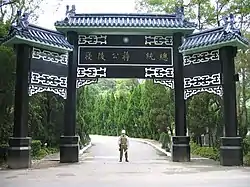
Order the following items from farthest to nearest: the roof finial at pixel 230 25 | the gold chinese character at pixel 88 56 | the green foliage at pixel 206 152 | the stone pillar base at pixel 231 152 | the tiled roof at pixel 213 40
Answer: the green foliage at pixel 206 152
the gold chinese character at pixel 88 56
the roof finial at pixel 230 25
the tiled roof at pixel 213 40
the stone pillar base at pixel 231 152

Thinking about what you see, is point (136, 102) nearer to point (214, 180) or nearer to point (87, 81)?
point (87, 81)

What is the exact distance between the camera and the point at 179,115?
1347cm

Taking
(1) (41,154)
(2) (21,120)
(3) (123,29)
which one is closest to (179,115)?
(3) (123,29)

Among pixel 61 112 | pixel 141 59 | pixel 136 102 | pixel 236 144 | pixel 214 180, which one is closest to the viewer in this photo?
pixel 214 180

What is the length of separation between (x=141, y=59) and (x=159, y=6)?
6412 mm

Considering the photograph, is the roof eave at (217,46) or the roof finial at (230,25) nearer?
the roof eave at (217,46)

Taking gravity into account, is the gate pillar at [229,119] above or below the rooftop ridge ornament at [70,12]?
below

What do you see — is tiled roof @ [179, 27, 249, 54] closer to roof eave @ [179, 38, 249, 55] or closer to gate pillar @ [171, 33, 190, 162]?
roof eave @ [179, 38, 249, 55]

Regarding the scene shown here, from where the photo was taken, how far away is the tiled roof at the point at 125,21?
13.3 metres

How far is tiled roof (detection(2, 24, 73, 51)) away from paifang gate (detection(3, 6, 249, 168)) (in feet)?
0.12

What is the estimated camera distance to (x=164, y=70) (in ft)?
44.9

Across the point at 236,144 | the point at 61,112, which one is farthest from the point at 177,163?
the point at 61,112

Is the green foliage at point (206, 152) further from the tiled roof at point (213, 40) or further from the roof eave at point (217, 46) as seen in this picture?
the tiled roof at point (213, 40)

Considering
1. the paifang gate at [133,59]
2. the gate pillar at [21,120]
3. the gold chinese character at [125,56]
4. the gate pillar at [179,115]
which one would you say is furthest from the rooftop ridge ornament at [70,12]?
the gate pillar at [179,115]
